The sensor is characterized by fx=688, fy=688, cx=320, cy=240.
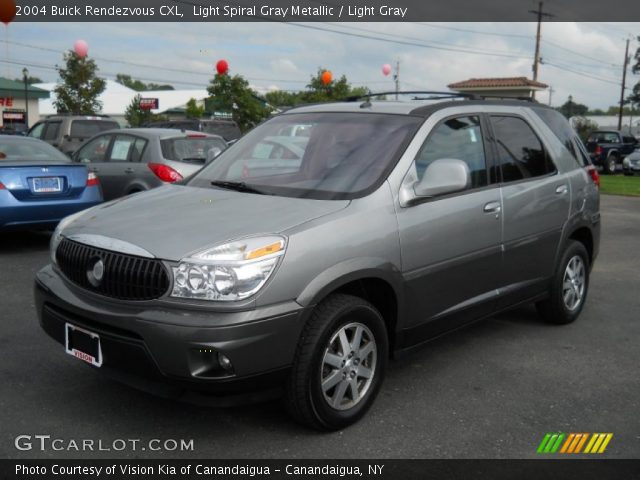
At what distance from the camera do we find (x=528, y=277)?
199 inches

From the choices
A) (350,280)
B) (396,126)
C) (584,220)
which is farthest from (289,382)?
(584,220)

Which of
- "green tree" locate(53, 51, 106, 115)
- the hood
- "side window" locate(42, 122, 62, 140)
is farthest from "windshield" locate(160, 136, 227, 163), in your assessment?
"green tree" locate(53, 51, 106, 115)

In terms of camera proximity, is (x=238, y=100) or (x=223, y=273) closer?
(x=223, y=273)

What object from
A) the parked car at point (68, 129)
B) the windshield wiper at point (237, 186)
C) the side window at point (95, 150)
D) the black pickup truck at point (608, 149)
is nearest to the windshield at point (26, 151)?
the side window at point (95, 150)

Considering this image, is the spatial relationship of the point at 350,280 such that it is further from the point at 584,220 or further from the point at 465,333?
the point at 584,220

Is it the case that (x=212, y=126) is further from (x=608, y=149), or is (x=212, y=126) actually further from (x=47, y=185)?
(x=608, y=149)

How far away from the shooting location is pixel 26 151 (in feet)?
28.3

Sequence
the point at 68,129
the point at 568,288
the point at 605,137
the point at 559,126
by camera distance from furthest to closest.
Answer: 1. the point at 605,137
2. the point at 68,129
3. the point at 559,126
4. the point at 568,288

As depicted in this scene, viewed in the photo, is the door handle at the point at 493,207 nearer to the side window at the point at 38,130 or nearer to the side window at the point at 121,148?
the side window at the point at 121,148

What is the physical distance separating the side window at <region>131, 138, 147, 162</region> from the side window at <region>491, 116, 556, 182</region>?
19.2 ft

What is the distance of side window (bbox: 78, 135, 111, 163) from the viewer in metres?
10.3

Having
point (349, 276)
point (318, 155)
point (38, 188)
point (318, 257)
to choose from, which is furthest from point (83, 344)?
point (38, 188)

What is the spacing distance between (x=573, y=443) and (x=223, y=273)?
2.00 metres
